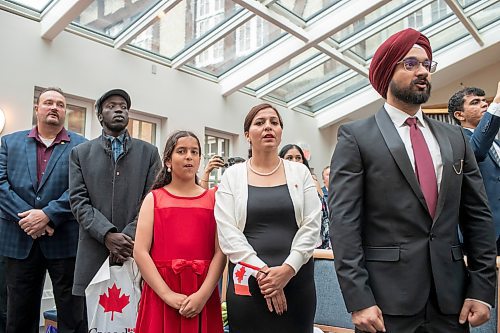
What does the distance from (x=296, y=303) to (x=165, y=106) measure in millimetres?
3523

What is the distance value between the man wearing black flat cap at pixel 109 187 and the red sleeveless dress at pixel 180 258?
0.31m

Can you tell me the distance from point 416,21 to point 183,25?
3.28 meters

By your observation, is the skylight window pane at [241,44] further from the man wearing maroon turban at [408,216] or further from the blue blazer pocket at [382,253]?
the blue blazer pocket at [382,253]

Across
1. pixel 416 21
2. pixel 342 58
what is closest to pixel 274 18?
pixel 342 58

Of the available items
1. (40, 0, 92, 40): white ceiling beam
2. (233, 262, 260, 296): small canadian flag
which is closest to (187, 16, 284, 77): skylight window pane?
(40, 0, 92, 40): white ceiling beam

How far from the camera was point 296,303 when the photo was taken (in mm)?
1699

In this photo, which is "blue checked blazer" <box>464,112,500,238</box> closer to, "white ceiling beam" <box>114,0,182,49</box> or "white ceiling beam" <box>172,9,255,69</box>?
"white ceiling beam" <box>114,0,182,49</box>

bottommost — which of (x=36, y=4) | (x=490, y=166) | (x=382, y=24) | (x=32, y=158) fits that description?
(x=490, y=166)

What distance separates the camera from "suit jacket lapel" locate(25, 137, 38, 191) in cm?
243

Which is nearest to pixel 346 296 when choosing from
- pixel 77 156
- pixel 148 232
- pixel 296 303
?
pixel 296 303

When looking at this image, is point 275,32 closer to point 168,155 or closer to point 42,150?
point 42,150

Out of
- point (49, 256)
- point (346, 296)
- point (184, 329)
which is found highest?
point (49, 256)

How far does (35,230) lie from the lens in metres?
2.28

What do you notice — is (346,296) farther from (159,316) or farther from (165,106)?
(165,106)
